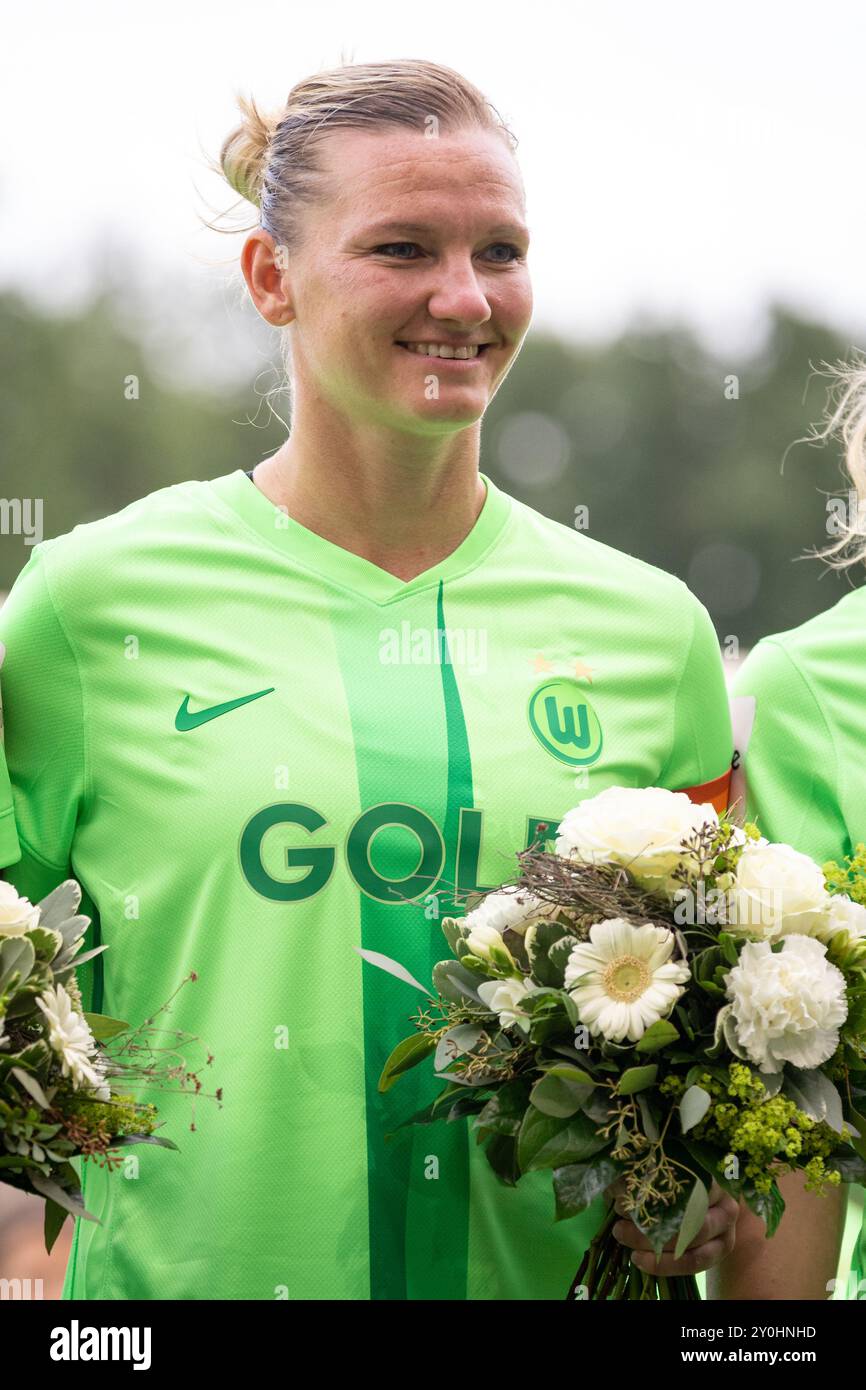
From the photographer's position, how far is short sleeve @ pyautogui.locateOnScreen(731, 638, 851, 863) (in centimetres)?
356

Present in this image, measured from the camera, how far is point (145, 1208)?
3215mm

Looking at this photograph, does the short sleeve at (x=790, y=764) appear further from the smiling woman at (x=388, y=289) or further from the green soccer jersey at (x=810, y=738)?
the smiling woman at (x=388, y=289)

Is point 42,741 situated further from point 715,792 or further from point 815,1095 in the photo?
point 815,1095

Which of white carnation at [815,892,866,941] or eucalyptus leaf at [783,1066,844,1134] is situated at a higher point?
white carnation at [815,892,866,941]

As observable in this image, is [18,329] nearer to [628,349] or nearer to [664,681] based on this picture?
[628,349]

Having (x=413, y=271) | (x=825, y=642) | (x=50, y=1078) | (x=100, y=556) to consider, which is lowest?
(x=50, y=1078)

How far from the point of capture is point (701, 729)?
141 inches

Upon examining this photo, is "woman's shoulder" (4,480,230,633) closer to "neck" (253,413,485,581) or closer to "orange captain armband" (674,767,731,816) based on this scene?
"neck" (253,413,485,581)

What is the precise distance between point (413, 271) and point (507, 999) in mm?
1342

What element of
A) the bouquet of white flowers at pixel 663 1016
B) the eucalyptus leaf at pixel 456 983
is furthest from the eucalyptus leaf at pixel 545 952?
the eucalyptus leaf at pixel 456 983

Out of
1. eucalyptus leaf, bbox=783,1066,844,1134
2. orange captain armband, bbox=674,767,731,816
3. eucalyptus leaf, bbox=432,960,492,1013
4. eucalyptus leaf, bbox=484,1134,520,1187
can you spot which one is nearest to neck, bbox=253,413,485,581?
orange captain armband, bbox=674,767,731,816

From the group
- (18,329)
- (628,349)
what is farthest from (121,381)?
(628,349)

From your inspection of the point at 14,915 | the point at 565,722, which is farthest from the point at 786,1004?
the point at 14,915

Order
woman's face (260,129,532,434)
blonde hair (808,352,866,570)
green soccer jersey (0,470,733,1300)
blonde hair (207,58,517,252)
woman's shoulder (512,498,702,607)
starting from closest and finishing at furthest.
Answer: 1. green soccer jersey (0,470,733,1300)
2. woman's face (260,129,532,434)
3. blonde hair (207,58,517,252)
4. woman's shoulder (512,498,702,607)
5. blonde hair (808,352,866,570)
